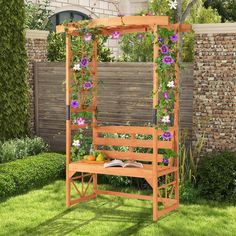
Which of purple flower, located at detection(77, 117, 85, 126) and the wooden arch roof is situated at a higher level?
the wooden arch roof

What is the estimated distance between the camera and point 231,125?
8.66m

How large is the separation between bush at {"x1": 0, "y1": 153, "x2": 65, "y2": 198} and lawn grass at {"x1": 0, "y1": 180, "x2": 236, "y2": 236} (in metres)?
0.19

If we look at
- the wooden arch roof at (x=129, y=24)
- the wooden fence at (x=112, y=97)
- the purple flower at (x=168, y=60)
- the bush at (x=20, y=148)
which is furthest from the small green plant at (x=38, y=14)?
the purple flower at (x=168, y=60)

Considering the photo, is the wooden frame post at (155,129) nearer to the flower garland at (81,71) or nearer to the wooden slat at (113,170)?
the wooden slat at (113,170)

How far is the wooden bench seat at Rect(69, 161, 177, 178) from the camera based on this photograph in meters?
7.21

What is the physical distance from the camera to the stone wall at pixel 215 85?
8555mm

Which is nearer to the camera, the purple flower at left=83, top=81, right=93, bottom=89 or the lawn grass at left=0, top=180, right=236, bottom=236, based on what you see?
the lawn grass at left=0, top=180, right=236, bottom=236

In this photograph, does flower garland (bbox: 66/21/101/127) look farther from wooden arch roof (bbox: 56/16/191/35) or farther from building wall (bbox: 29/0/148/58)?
building wall (bbox: 29/0/148/58)

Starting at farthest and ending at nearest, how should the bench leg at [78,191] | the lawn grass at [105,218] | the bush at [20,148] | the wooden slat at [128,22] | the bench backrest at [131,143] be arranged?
the bush at [20,148]
the bench backrest at [131,143]
the bench leg at [78,191]
the wooden slat at [128,22]
the lawn grass at [105,218]

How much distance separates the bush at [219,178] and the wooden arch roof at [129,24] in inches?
82.2

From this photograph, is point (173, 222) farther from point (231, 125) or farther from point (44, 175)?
point (44, 175)

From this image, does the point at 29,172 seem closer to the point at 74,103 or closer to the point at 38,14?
the point at 74,103

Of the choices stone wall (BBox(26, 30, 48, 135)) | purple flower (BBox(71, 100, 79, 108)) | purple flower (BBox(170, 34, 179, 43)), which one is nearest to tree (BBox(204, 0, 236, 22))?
stone wall (BBox(26, 30, 48, 135))

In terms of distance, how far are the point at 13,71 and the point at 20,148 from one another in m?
1.45
